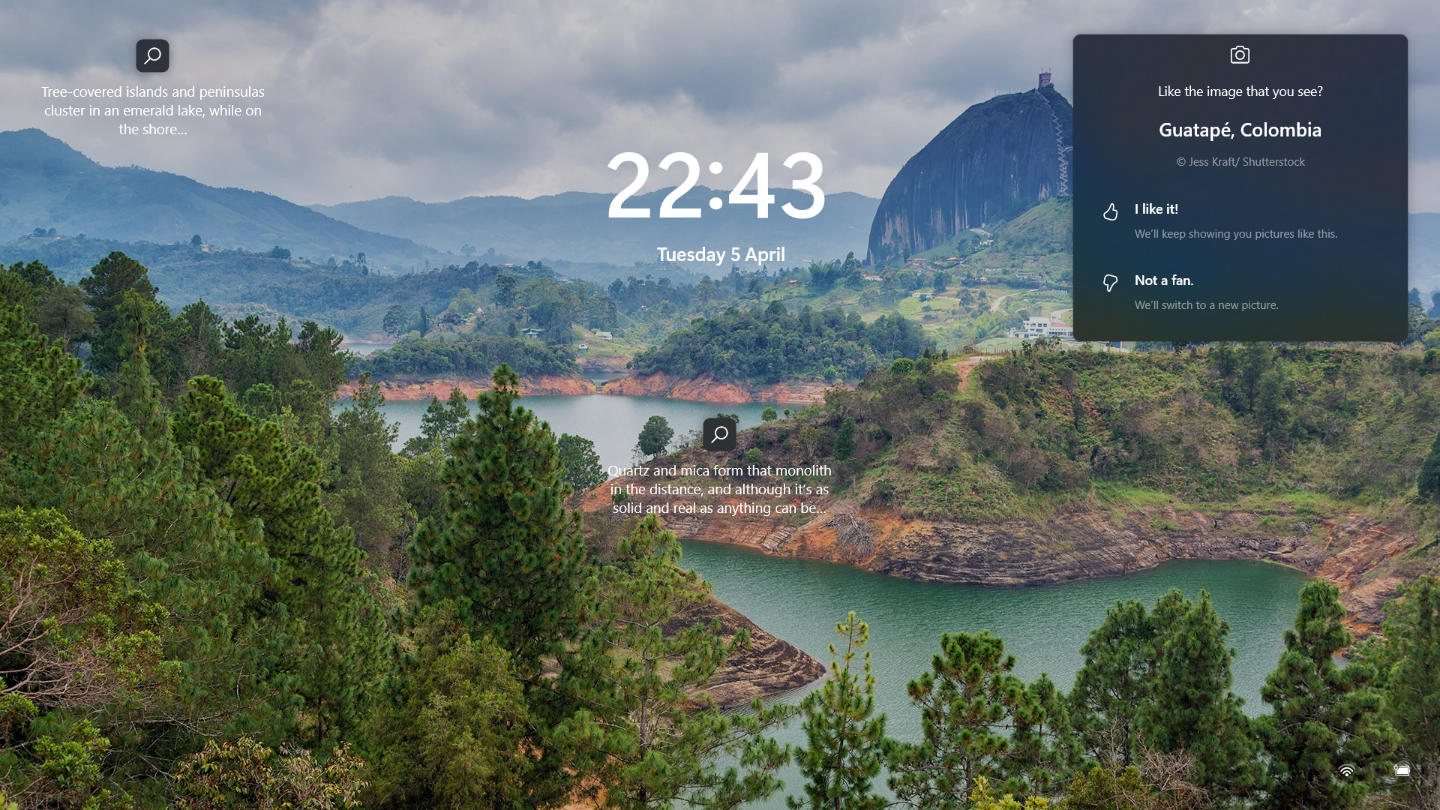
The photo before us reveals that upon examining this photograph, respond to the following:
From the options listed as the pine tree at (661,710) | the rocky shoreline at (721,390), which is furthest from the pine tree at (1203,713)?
the rocky shoreline at (721,390)

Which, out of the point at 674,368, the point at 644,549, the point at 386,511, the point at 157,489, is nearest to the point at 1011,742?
the point at 644,549

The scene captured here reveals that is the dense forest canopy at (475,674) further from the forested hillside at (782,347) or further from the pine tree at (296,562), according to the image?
the forested hillside at (782,347)

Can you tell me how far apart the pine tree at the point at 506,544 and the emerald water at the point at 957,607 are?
37.1ft

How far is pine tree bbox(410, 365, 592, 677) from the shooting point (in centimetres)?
1412

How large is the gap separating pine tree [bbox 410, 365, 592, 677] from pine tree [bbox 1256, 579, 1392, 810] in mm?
9287

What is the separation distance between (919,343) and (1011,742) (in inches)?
2983

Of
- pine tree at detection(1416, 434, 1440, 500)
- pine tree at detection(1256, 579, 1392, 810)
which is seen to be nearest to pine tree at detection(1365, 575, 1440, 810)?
pine tree at detection(1256, 579, 1392, 810)

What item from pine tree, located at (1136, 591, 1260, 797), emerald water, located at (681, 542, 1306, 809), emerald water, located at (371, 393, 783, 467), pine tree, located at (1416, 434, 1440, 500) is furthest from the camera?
emerald water, located at (371, 393, 783, 467)

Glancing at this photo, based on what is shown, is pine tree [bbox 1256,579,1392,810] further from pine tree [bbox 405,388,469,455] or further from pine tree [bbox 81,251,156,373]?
pine tree [bbox 405,388,469,455]

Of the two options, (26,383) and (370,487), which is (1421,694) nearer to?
(26,383)

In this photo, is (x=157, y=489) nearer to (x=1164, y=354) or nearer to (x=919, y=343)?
(x=1164, y=354)

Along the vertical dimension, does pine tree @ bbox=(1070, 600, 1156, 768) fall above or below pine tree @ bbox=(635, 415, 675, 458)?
below

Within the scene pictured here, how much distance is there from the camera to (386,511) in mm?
29203

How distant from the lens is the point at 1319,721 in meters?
14.3
